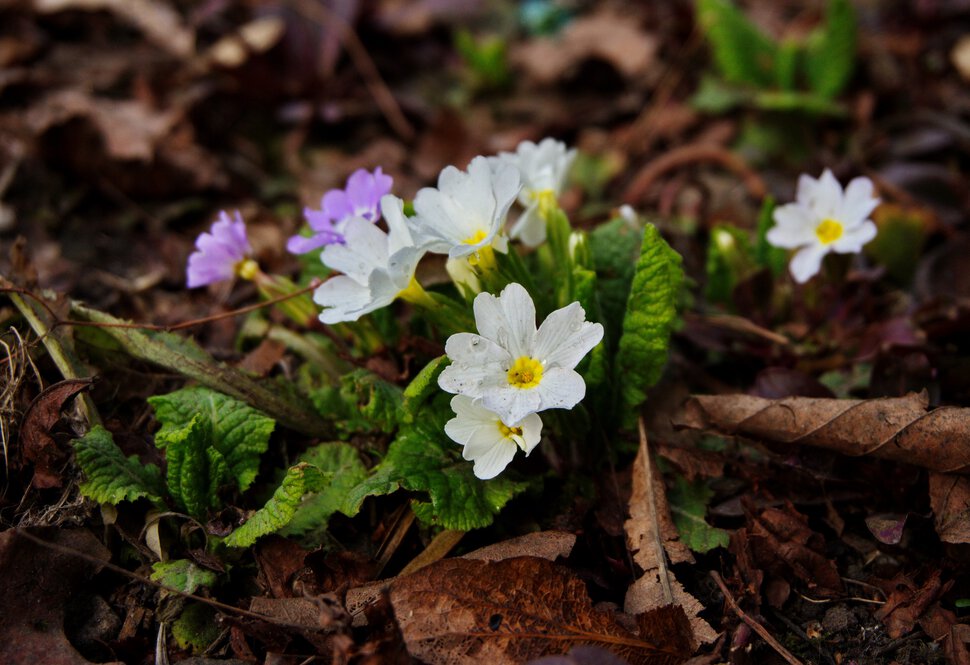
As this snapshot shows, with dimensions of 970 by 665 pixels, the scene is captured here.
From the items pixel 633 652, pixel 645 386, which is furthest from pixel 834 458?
pixel 633 652

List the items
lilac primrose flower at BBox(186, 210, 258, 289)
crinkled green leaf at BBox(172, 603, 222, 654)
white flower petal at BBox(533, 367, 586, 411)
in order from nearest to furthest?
white flower petal at BBox(533, 367, 586, 411), crinkled green leaf at BBox(172, 603, 222, 654), lilac primrose flower at BBox(186, 210, 258, 289)

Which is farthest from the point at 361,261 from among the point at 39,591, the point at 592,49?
the point at 592,49

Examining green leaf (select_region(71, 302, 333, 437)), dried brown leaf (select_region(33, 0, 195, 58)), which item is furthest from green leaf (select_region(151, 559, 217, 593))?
dried brown leaf (select_region(33, 0, 195, 58))

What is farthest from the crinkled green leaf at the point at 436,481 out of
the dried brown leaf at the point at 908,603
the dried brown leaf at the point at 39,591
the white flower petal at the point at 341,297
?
the dried brown leaf at the point at 908,603

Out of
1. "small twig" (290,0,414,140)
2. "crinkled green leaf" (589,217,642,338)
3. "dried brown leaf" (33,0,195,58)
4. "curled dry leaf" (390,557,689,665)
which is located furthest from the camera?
"small twig" (290,0,414,140)

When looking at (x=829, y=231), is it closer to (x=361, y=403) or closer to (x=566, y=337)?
(x=566, y=337)

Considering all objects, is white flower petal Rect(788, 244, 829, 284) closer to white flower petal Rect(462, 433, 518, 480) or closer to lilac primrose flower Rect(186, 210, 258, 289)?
white flower petal Rect(462, 433, 518, 480)
